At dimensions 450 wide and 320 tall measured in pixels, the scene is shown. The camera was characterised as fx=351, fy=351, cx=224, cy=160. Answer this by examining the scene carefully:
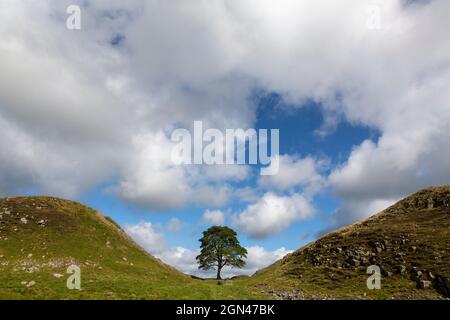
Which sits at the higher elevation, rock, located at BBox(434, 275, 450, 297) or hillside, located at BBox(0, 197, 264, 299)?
hillside, located at BBox(0, 197, 264, 299)

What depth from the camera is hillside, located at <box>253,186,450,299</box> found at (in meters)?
50.2

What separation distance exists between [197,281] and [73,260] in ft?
76.7

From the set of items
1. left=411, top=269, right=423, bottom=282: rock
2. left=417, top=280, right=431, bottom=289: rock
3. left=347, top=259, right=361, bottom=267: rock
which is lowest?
left=417, top=280, right=431, bottom=289: rock

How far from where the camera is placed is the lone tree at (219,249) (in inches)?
3841

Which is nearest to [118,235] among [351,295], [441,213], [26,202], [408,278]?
[26,202]

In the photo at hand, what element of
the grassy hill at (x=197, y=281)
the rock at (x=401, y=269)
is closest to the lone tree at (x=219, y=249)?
the grassy hill at (x=197, y=281)

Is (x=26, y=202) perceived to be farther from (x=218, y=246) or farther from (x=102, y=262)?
(x=218, y=246)

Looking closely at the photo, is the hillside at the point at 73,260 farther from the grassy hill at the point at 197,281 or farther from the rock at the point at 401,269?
the rock at the point at 401,269

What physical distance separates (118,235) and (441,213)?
69.3 metres

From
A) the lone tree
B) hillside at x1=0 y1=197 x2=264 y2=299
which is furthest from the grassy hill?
the lone tree

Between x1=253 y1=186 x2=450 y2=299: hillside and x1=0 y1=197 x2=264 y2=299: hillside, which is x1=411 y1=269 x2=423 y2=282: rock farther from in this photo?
x1=0 y1=197 x2=264 y2=299: hillside

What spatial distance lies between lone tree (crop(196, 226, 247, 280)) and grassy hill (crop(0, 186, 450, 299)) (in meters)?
23.3

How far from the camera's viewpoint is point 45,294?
3359 centimetres

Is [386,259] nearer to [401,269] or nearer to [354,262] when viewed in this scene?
[401,269]
